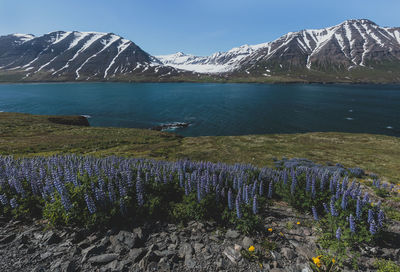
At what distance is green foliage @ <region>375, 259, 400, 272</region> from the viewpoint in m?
5.56

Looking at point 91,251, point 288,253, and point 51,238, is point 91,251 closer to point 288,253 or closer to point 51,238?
point 51,238

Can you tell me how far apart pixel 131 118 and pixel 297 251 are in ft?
310

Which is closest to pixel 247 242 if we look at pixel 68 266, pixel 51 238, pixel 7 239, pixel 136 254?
pixel 136 254

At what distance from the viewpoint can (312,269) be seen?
5.65 metres

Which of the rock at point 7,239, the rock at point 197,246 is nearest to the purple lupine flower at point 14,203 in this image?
the rock at point 7,239

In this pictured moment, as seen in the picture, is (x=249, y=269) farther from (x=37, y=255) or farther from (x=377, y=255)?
(x=37, y=255)

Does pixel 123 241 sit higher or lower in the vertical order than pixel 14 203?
lower

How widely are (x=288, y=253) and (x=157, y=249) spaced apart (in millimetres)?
4264

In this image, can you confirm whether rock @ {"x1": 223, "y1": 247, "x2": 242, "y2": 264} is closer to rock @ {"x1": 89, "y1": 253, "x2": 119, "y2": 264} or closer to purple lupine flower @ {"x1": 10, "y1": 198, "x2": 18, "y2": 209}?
rock @ {"x1": 89, "y1": 253, "x2": 119, "y2": 264}

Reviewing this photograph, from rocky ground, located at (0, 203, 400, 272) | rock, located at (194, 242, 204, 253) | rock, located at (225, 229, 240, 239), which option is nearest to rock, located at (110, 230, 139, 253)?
rocky ground, located at (0, 203, 400, 272)

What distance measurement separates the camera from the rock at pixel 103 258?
223 inches

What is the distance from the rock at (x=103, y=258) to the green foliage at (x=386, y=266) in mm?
7840

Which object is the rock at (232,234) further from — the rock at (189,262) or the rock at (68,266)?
the rock at (68,266)

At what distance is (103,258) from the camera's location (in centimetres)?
577
